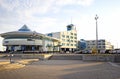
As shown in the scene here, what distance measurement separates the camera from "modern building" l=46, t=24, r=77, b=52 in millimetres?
131175

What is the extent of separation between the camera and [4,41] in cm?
11162

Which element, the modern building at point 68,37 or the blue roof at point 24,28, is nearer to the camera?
the blue roof at point 24,28

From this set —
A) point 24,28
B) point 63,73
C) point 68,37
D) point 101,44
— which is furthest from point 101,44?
point 63,73

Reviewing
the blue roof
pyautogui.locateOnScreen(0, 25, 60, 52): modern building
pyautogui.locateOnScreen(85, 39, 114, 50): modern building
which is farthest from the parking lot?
A: pyautogui.locateOnScreen(85, 39, 114, 50): modern building

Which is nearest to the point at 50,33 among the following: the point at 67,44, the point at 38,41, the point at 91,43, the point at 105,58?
the point at 67,44

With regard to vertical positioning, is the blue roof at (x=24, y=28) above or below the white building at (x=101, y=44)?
above

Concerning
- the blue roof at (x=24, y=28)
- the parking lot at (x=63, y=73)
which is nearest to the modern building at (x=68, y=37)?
the blue roof at (x=24, y=28)

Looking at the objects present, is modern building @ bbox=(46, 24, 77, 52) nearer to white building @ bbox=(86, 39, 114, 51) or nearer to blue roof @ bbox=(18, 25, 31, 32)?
blue roof @ bbox=(18, 25, 31, 32)

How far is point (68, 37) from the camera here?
136875 mm

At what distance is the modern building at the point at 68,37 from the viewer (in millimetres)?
131175

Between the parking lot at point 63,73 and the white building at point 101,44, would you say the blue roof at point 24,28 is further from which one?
the parking lot at point 63,73

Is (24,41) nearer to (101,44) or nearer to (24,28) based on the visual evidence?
(24,28)

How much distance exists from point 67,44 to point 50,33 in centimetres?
1379

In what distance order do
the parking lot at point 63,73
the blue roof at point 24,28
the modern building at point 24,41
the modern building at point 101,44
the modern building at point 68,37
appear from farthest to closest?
the modern building at point 101,44
the modern building at point 68,37
the blue roof at point 24,28
the modern building at point 24,41
the parking lot at point 63,73
